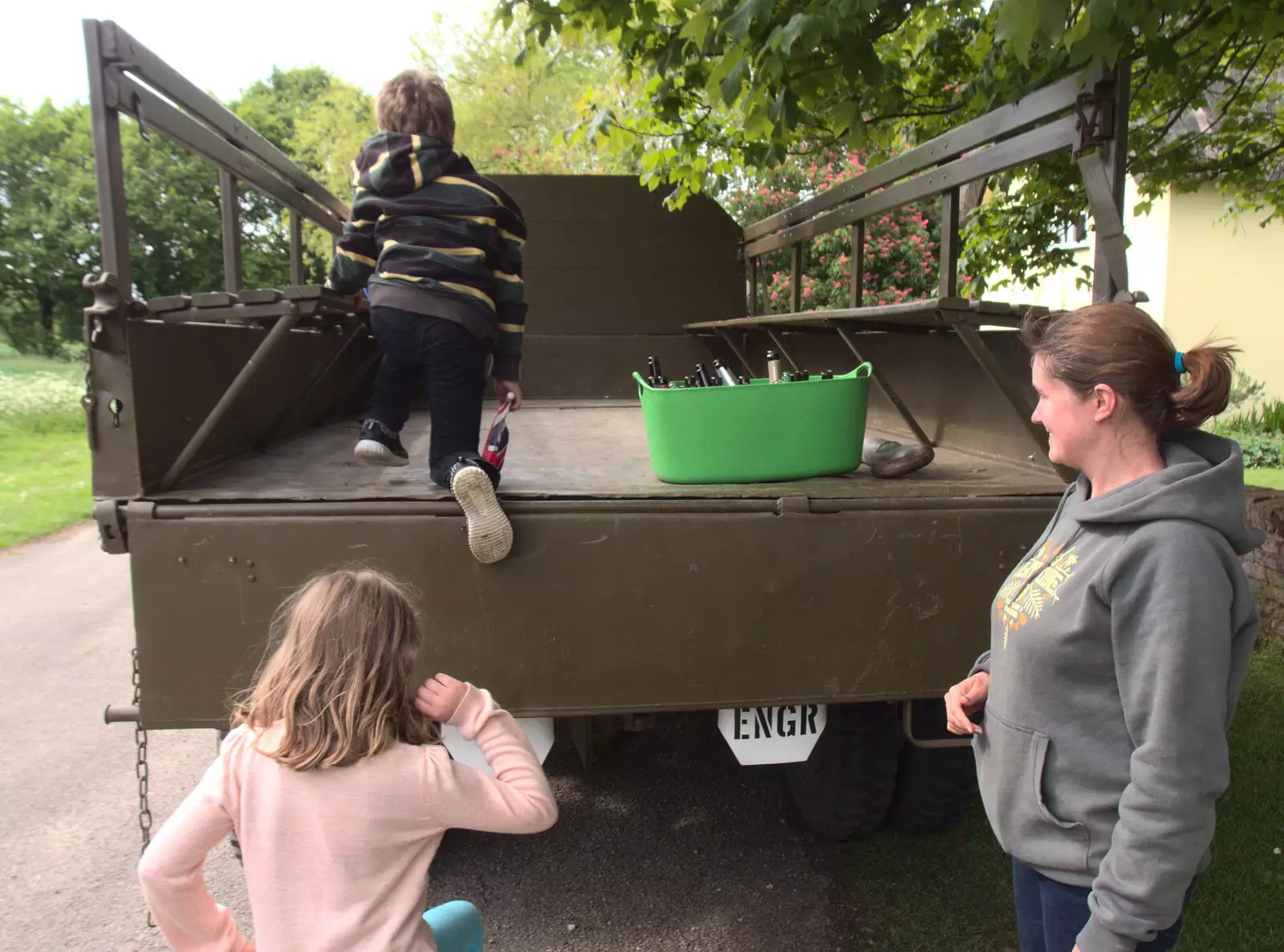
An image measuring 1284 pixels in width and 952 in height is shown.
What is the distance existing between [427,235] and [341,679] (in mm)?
1576

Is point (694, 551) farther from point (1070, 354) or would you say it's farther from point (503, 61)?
point (503, 61)

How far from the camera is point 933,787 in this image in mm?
2982

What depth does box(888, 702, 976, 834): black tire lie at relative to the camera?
2941 millimetres

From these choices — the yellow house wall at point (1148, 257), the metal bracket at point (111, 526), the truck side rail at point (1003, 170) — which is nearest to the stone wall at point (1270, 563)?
the truck side rail at point (1003, 170)

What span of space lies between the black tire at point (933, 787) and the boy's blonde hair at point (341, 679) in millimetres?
1845

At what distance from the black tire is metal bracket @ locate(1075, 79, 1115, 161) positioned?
1.62m

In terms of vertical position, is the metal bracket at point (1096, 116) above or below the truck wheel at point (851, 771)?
above

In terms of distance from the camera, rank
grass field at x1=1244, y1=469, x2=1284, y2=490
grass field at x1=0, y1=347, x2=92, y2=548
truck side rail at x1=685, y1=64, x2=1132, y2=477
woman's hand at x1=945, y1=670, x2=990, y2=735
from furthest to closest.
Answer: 1. grass field at x1=0, y1=347, x2=92, y2=548
2. grass field at x1=1244, y1=469, x2=1284, y2=490
3. truck side rail at x1=685, y1=64, x2=1132, y2=477
4. woman's hand at x1=945, y1=670, x2=990, y2=735

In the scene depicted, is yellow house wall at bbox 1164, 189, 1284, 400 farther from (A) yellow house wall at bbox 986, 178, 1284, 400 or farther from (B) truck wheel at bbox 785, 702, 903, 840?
(B) truck wheel at bbox 785, 702, 903, 840

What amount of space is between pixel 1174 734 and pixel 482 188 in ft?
7.13

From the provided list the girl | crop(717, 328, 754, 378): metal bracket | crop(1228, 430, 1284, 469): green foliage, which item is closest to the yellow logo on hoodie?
the girl

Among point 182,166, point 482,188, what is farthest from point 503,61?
point 482,188

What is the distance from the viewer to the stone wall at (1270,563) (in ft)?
17.0

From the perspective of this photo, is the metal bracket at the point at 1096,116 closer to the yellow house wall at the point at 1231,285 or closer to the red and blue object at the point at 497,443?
the red and blue object at the point at 497,443
